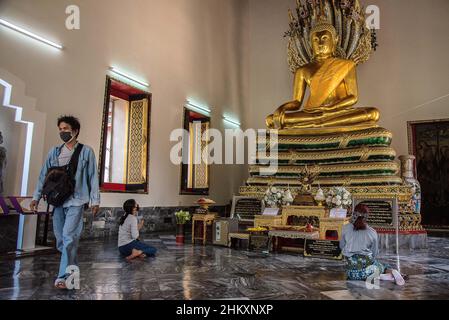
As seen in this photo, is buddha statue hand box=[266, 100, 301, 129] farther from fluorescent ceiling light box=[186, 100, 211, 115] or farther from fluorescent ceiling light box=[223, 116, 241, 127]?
fluorescent ceiling light box=[223, 116, 241, 127]

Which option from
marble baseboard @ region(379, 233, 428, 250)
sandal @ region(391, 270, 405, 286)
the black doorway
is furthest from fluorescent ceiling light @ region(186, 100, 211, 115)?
sandal @ region(391, 270, 405, 286)

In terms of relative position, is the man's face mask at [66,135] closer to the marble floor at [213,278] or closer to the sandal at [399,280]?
the marble floor at [213,278]

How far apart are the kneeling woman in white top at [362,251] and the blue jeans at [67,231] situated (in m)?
1.86

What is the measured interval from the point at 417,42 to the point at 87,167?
763cm

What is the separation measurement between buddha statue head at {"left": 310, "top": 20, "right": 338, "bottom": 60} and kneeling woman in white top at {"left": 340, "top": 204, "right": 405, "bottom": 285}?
5.36 meters

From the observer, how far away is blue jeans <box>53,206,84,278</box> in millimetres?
2281

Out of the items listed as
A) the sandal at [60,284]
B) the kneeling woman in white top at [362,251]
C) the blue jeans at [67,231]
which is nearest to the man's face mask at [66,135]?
the blue jeans at [67,231]

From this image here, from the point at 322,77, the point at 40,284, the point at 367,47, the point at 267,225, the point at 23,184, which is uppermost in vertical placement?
the point at 367,47

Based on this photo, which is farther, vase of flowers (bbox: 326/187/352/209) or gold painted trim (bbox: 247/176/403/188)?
gold painted trim (bbox: 247/176/403/188)

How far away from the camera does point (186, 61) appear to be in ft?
23.1

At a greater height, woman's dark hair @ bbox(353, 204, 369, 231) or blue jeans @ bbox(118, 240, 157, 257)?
woman's dark hair @ bbox(353, 204, 369, 231)
